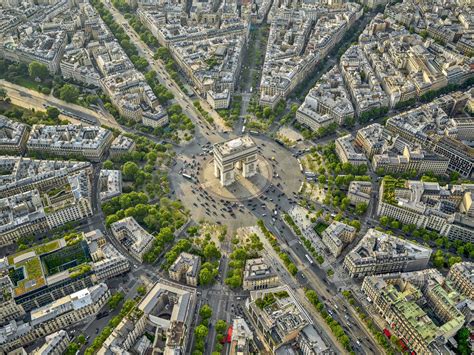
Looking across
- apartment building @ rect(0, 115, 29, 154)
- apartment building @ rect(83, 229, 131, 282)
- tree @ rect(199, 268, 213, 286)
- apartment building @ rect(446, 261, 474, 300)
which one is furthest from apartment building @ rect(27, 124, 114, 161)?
apartment building @ rect(446, 261, 474, 300)

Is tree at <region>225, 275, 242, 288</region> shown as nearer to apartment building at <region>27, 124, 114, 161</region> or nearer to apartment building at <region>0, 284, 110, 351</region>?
apartment building at <region>0, 284, 110, 351</region>

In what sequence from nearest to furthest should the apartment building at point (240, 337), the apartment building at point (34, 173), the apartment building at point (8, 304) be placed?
the apartment building at point (240, 337) → the apartment building at point (8, 304) → the apartment building at point (34, 173)

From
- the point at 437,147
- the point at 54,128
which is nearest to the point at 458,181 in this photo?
the point at 437,147

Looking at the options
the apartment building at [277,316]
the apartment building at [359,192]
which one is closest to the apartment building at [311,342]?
the apartment building at [277,316]

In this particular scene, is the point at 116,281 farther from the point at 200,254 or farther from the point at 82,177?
the point at 82,177

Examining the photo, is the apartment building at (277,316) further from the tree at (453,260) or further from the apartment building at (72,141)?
the apartment building at (72,141)

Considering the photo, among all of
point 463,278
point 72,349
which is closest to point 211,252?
point 72,349

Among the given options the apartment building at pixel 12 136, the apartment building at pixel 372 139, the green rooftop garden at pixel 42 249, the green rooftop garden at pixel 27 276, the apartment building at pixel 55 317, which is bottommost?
the apartment building at pixel 55 317

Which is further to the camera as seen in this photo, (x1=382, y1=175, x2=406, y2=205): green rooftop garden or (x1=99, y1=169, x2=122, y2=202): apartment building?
(x1=99, y1=169, x2=122, y2=202): apartment building
